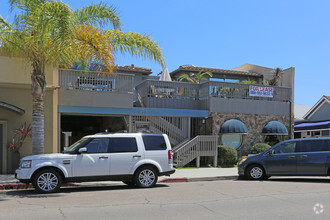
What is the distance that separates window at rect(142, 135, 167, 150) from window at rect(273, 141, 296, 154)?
15.8 ft

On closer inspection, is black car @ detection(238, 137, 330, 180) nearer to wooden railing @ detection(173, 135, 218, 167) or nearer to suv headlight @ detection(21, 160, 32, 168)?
wooden railing @ detection(173, 135, 218, 167)

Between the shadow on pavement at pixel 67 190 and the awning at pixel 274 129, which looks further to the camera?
the awning at pixel 274 129

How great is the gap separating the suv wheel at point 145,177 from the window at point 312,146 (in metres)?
5.90

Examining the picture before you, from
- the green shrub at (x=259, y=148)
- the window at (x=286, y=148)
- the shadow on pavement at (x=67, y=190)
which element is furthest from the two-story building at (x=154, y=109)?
the window at (x=286, y=148)

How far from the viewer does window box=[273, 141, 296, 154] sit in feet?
43.1

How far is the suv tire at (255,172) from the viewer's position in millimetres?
13266

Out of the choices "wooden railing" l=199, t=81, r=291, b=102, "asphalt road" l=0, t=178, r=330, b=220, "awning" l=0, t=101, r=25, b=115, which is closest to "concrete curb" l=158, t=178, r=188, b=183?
"asphalt road" l=0, t=178, r=330, b=220

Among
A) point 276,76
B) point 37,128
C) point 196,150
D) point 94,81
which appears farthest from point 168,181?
point 276,76

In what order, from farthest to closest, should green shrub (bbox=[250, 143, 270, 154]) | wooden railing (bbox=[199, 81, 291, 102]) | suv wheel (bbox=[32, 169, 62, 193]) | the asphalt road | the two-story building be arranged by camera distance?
wooden railing (bbox=[199, 81, 291, 102]), green shrub (bbox=[250, 143, 270, 154]), the two-story building, suv wheel (bbox=[32, 169, 62, 193]), the asphalt road

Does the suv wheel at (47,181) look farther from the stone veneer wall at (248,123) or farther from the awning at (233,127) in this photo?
the awning at (233,127)

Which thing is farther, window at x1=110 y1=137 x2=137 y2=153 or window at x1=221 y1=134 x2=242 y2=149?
window at x1=221 y1=134 x2=242 y2=149

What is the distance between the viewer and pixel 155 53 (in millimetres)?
12844

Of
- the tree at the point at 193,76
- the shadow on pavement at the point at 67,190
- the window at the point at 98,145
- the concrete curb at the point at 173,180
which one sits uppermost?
the tree at the point at 193,76

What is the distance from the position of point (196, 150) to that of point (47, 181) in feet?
30.3
